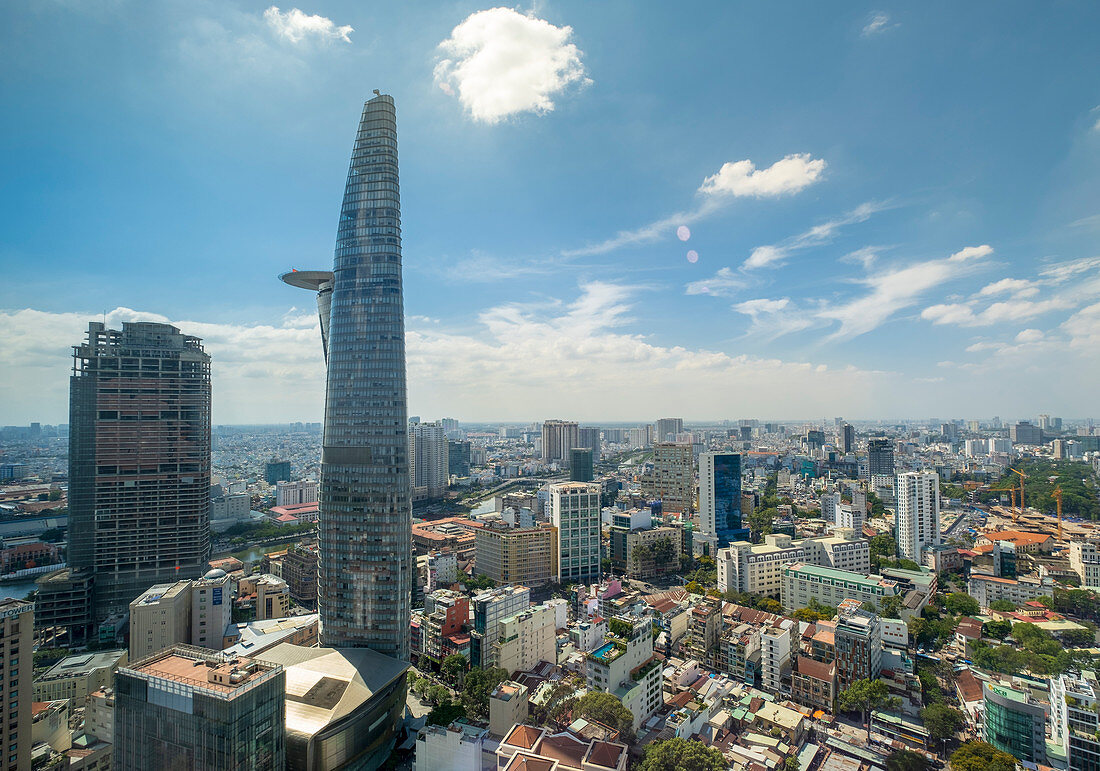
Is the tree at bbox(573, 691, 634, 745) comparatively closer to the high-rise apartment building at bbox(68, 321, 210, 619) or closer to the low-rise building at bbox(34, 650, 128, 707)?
the low-rise building at bbox(34, 650, 128, 707)

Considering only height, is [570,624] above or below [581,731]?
below

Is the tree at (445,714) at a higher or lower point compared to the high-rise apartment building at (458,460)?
lower

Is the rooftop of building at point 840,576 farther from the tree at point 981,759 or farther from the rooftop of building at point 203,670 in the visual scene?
the rooftop of building at point 203,670

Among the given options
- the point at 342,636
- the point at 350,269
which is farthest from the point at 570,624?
the point at 350,269

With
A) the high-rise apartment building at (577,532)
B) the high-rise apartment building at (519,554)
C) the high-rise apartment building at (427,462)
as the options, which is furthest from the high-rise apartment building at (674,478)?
the high-rise apartment building at (427,462)

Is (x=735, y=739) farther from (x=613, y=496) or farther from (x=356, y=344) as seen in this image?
(x=613, y=496)

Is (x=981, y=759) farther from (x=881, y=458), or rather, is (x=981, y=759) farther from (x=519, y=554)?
(x=881, y=458)
